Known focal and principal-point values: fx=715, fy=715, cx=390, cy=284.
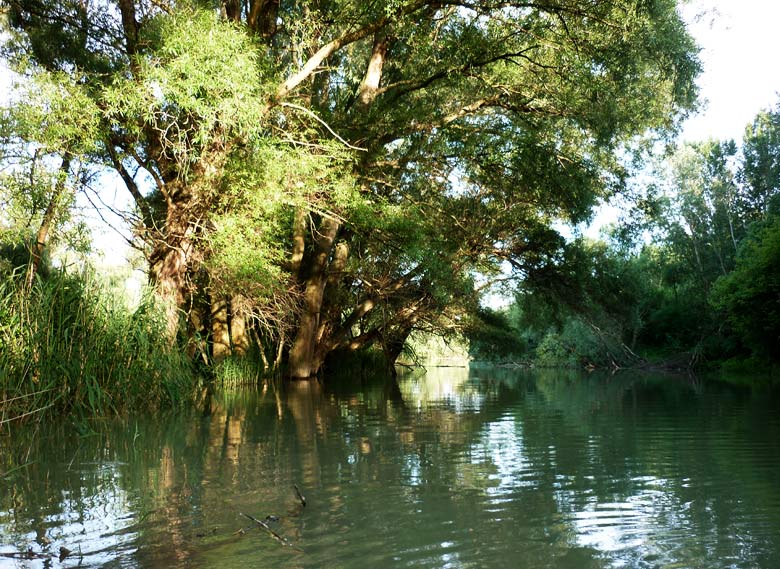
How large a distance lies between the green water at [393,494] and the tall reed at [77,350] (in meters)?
0.43

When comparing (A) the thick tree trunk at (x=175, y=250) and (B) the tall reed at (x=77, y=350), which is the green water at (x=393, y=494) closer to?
(B) the tall reed at (x=77, y=350)

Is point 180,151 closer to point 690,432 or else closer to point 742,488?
point 690,432

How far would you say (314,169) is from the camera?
12.9 metres

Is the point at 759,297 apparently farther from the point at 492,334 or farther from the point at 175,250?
the point at 175,250

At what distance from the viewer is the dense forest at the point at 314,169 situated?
10148 millimetres

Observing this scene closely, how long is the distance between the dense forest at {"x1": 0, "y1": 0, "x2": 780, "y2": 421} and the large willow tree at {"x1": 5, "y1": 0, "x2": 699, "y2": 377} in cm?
6

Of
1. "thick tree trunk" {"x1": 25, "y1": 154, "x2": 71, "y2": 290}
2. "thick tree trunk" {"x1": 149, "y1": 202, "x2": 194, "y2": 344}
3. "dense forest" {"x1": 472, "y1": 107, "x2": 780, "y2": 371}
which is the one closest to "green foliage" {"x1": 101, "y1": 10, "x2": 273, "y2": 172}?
"thick tree trunk" {"x1": 25, "y1": 154, "x2": 71, "y2": 290}

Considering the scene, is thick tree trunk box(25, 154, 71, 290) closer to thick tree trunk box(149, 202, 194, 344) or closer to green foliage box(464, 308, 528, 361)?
thick tree trunk box(149, 202, 194, 344)

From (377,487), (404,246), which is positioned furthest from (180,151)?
(377,487)

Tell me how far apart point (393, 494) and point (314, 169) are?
29.8ft

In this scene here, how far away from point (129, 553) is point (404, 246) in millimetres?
12268

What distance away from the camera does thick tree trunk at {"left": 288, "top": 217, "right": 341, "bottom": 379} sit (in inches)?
714

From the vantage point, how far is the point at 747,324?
82.7 ft

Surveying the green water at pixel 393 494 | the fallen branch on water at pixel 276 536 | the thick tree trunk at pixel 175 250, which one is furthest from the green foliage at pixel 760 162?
the fallen branch on water at pixel 276 536
